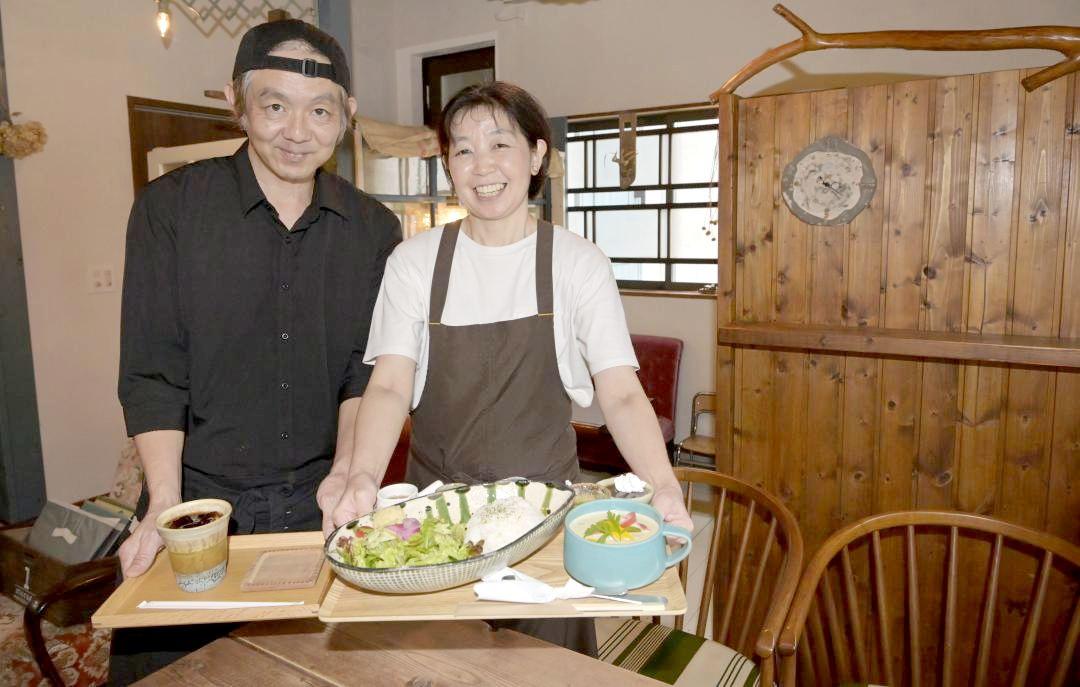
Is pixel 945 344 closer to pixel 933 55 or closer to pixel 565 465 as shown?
pixel 565 465

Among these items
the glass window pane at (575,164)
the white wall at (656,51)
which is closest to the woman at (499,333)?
the white wall at (656,51)

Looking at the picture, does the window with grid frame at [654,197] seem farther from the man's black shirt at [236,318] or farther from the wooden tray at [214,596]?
the wooden tray at [214,596]

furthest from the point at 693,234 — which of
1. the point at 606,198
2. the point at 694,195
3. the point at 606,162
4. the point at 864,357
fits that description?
the point at 864,357

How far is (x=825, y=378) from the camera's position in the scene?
8.73 feet

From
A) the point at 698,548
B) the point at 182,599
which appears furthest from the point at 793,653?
the point at 698,548

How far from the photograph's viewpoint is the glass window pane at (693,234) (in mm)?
5371

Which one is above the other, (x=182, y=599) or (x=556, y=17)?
(x=556, y=17)

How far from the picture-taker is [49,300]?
4.12 metres

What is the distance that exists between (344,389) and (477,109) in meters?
0.68

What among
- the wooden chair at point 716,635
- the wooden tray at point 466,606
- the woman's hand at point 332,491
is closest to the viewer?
the wooden tray at point 466,606

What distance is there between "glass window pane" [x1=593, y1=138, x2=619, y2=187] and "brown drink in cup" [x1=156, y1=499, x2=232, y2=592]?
4911 mm

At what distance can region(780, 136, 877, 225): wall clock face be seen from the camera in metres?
2.57

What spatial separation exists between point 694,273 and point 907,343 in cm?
312

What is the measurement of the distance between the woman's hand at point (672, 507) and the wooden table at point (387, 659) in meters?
0.24
